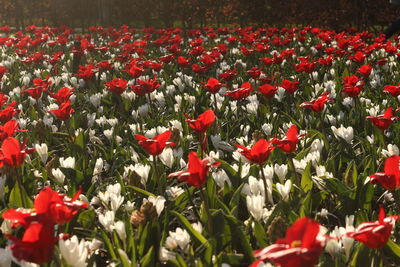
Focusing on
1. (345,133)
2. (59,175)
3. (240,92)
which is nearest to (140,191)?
(59,175)

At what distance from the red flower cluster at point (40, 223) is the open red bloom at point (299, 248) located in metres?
0.53

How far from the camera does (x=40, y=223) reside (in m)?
1.31

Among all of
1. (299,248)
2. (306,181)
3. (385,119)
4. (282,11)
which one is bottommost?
(282,11)

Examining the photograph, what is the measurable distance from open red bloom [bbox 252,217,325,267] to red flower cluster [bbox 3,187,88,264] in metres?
0.53

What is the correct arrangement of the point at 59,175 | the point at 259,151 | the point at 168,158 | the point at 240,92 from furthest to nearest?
the point at 240,92
the point at 168,158
the point at 59,175
the point at 259,151

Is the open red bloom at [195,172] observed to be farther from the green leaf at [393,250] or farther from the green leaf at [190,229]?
the green leaf at [393,250]

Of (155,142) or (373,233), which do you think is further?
(155,142)

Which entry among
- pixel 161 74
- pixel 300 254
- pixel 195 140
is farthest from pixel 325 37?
pixel 300 254

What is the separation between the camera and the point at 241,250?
2020 millimetres

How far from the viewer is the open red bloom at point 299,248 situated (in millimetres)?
1004

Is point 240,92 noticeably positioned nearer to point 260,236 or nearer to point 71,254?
point 260,236

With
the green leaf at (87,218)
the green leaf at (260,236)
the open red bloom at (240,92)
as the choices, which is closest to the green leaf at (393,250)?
the green leaf at (260,236)

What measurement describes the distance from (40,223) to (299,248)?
26.3 inches

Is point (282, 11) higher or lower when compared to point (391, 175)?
lower
